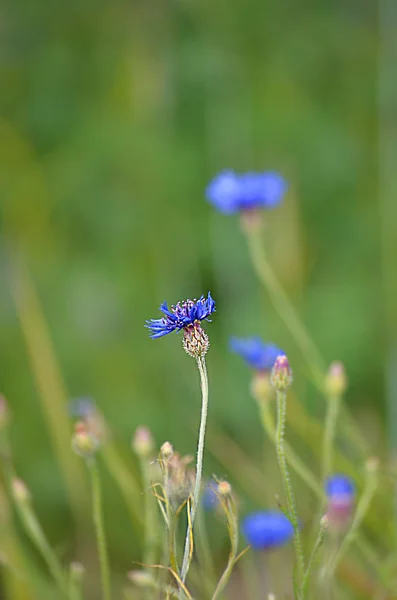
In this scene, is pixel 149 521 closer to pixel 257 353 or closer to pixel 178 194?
pixel 257 353

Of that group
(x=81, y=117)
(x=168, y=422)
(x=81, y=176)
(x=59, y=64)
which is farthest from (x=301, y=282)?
(x=59, y=64)

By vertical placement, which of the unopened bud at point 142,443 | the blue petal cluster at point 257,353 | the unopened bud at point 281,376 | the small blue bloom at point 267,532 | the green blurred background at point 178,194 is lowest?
the small blue bloom at point 267,532

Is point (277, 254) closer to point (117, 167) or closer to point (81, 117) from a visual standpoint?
point (117, 167)

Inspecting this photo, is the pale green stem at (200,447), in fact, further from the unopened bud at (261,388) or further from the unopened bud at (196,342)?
the unopened bud at (261,388)

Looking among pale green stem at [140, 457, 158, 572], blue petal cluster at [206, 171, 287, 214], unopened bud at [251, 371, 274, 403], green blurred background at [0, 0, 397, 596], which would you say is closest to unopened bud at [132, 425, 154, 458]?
pale green stem at [140, 457, 158, 572]

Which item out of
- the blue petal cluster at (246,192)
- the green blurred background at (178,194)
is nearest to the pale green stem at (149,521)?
the blue petal cluster at (246,192)

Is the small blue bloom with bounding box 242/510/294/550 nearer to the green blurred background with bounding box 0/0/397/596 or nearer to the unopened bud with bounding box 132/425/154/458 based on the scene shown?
the unopened bud with bounding box 132/425/154/458

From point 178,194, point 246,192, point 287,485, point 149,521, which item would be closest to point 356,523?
point 287,485

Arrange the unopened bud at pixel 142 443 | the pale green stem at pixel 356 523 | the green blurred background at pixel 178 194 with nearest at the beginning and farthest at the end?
the pale green stem at pixel 356 523 < the unopened bud at pixel 142 443 < the green blurred background at pixel 178 194
